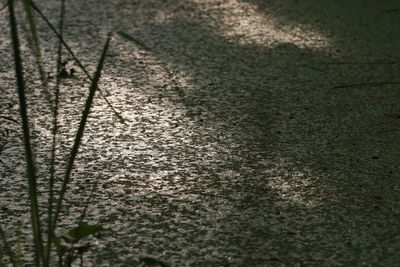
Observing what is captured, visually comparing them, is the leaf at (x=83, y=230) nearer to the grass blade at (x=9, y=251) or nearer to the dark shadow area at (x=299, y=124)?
the grass blade at (x=9, y=251)

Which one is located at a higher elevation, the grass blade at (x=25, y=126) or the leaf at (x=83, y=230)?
the grass blade at (x=25, y=126)

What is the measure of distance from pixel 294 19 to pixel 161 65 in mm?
506

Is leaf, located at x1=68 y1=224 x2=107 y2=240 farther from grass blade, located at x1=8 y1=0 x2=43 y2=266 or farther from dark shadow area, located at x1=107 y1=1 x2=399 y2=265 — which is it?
dark shadow area, located at x1=107 y1=1 x2=399 y2=265

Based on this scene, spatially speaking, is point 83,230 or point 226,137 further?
point 226,137

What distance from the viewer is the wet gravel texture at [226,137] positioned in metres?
1.01

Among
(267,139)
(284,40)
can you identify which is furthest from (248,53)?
(267,139)

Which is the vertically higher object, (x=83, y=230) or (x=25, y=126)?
(x=25, y=126)

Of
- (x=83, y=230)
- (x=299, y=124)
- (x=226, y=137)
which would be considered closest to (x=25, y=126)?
(x=83, y=230)

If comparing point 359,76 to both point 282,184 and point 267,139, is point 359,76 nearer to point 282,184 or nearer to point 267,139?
point 267,139

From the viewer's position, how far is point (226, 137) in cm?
134

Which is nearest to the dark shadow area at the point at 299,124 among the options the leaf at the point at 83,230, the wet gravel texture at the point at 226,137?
the wet gravel texture at the point at 226,137

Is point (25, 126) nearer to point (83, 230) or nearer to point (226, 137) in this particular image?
point (83, 230)

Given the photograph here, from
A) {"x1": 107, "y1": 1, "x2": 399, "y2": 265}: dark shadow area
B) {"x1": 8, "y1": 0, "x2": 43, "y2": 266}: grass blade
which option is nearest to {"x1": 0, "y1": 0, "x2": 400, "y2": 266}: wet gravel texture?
{"x1": 107, "y1": 1, "x2": 399, "y2": 265}: dark shadow area

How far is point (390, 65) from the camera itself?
5.63 ft
